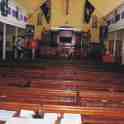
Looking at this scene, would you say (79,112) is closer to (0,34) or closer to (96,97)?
(96,97)

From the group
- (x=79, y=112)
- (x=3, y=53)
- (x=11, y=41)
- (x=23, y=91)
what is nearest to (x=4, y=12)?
(x=3, y=53)

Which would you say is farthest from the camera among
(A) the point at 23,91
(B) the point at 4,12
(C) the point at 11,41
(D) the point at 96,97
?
(C) the point at 11,41

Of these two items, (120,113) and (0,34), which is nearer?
(120,113)

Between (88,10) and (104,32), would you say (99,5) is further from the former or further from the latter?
(104,32)

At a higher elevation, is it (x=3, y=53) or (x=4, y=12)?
(x=4, y=12)

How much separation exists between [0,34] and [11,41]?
2186 mm

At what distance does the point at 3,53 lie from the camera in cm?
1170

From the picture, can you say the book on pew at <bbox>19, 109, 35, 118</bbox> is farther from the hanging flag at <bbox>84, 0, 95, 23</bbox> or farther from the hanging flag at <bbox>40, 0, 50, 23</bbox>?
the hanging flag at <bbox>84, 0, 95, 23</bbox>

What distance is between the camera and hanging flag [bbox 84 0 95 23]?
17.5 metres

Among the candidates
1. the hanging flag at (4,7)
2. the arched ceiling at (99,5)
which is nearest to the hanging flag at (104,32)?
the arched ceiling at (99,5)

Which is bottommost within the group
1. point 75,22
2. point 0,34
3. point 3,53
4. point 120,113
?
point 120,113

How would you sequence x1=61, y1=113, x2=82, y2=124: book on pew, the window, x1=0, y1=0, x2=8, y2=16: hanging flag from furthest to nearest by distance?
the window
x1=0, y1=0, x2=8, y2=16: hanging flag
x1=61, y1=113, x2=82, y2=124: book on pew

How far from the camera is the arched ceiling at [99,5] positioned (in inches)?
671

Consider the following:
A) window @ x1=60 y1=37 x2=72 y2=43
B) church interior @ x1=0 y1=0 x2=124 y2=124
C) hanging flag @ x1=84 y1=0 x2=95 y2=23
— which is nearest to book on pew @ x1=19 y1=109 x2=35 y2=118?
church interior @ x1=0 y1=0 x2=124 y2=124
